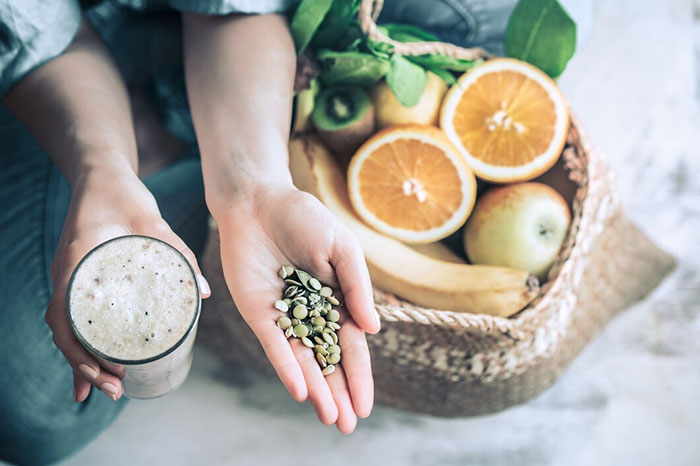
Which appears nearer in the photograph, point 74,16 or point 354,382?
point 354,382

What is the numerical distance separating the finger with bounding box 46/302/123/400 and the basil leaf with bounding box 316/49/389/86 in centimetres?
51

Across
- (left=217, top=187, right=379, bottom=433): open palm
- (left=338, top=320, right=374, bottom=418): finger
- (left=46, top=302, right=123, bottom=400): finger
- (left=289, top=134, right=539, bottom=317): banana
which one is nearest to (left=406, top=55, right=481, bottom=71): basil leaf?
(left=289, top=134, right=539, bottom=317): banana

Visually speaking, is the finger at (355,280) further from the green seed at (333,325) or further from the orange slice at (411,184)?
the orange slice at (411,184)

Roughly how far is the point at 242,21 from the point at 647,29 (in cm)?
119

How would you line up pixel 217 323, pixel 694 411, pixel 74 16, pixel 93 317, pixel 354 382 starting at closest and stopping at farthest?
pixel 93 317, pixel 354 382, pixel 74 16, pixel 217 323, pixel 694 411

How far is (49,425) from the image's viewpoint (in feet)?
2.83

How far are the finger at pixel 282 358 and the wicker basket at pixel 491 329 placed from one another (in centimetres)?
19

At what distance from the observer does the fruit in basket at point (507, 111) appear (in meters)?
0.89

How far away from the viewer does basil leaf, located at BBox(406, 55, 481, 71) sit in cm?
89

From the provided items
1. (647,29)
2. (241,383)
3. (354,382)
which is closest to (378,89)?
(354,382)

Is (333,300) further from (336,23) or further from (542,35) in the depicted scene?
(542,35)

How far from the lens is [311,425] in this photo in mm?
1102

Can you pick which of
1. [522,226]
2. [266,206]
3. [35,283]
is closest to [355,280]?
[266,206]

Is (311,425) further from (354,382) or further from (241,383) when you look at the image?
(354,382)
